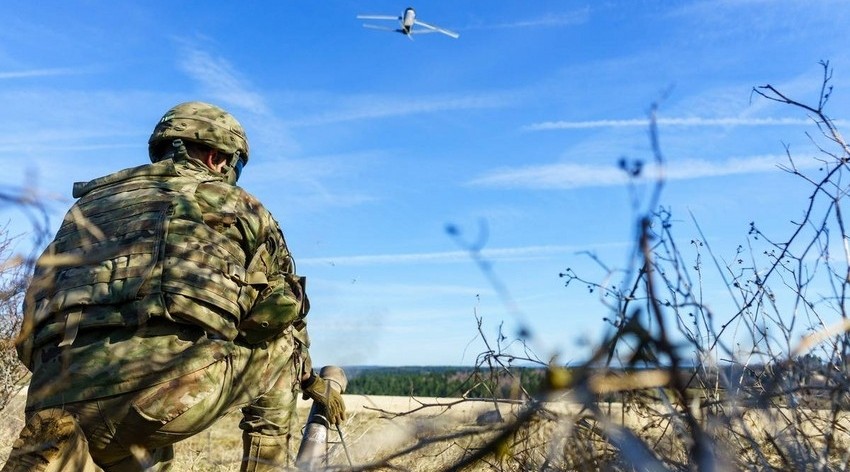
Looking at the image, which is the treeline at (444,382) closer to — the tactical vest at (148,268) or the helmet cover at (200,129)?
the tactical vest at (148,268)

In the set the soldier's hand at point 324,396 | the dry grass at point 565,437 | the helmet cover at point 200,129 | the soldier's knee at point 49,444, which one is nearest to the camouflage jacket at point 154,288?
the soldier's knee at point 49,444

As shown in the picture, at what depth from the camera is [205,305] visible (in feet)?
12.9

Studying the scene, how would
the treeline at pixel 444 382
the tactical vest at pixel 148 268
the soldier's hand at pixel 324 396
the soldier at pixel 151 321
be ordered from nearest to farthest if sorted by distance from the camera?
1. the treeline at pixel 444 382
2. the soldier at pixel 151 321
3. the tactical vest at pixel 148 268
4. the soldier's hand at pixel 324 396

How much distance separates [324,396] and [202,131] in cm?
172

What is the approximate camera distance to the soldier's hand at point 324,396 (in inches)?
180

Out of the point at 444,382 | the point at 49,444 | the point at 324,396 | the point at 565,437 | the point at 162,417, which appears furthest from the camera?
the point at 444,382

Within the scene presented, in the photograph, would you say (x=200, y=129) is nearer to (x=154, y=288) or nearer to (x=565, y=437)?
(x=154, y=288)

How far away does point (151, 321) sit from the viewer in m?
3.85

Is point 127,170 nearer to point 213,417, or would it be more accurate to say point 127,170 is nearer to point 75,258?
point 213,417

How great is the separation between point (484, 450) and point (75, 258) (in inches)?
25.5

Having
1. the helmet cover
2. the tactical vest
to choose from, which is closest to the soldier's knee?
the tactical vest

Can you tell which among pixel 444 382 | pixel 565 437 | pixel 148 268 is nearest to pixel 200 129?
pixel 148 268

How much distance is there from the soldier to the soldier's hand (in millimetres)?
89

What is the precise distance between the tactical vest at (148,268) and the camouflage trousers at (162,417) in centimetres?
31
